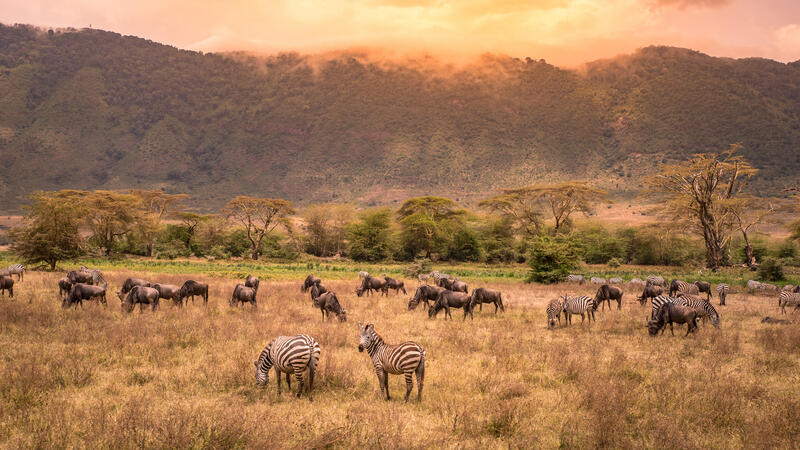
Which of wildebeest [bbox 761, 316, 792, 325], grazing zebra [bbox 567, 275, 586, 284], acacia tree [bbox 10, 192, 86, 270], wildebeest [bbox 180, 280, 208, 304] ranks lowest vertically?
grazing zebra [bbox 567, 275, 586, 284]

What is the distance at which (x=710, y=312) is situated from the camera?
58.9 feet

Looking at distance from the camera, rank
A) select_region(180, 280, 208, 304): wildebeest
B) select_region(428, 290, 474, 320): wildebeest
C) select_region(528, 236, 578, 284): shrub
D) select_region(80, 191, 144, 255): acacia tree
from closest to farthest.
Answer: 1. select_region(428, 290, 474, 320): wildebeest
2. select_region(180, 280, 208, 304): wildebeest
3. select_region(528, 236, 578, 284): shrub
4. select_region(80, 191, 144, 255): acacia tree

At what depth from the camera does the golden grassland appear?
7125mm

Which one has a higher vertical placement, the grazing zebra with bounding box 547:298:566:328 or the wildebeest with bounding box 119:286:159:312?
the wildebeest with bounding box 119:286:159:312

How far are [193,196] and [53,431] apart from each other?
186 metres

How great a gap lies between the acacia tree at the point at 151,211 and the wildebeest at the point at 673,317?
6392 centimetres

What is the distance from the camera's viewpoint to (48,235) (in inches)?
1382

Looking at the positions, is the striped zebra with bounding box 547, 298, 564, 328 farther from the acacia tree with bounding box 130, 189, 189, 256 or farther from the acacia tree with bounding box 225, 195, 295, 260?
the acacia tree with bounding box 130, 189, 189, 256

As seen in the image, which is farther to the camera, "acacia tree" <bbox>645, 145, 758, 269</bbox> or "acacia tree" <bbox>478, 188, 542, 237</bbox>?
"acacia tree" <bbox>478, 188, 542, 237</bbox>

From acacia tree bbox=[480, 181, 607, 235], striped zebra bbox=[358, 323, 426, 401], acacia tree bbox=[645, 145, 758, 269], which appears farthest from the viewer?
acacia tree bbox=[480, 181, 607, 235]

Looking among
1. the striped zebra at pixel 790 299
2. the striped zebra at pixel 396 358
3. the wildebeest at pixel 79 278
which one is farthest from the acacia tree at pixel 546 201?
the striped zebra at pixel 396 358

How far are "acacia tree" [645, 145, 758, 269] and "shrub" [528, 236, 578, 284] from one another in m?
21.9

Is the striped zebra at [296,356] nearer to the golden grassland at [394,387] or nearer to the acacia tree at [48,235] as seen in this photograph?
the golden grassland at [394,387]

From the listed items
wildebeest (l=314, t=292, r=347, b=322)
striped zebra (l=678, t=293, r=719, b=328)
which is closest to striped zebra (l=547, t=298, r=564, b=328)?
striped zebra (l=678, t=293, r=719, b=328)
